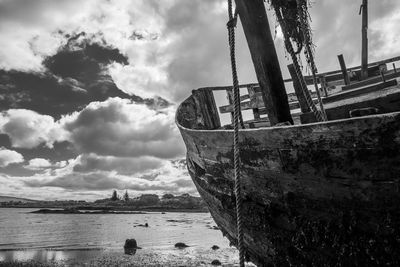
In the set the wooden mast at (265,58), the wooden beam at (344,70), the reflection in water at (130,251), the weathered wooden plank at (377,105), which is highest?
the wooden beam at (344,70)

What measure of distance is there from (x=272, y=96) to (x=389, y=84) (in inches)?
82.8

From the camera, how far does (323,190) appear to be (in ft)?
8.99

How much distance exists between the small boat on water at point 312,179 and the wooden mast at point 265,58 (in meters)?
0.01

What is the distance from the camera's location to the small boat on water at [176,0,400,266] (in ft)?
7.73

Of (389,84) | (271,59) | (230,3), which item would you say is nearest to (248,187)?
(271,59)

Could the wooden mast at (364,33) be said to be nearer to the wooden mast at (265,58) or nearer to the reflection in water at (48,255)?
the wooden mast at (265,58)

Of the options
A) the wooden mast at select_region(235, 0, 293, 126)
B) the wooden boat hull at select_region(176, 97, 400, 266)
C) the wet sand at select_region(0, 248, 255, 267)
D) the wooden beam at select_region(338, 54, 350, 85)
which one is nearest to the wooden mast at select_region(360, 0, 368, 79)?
the wooden beam at select_region(338, 54, 350, 85)

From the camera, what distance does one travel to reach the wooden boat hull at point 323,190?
2.34m

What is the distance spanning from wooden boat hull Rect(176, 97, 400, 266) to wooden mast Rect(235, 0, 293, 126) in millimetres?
1196

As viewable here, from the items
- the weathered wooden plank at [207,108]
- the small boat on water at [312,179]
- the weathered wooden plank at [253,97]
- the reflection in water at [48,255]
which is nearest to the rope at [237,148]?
the small boat on water at [312,179]

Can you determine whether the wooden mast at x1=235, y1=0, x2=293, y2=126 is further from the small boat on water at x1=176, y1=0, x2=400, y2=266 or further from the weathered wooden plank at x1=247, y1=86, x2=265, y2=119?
the weathered wooden plank at x1=247, y1=86, x2=265, y2=119

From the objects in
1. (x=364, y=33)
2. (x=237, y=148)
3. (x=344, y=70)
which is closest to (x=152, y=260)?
(x=344, y=70)

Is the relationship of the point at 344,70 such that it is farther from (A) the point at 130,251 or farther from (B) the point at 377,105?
(A) the point at 130,251

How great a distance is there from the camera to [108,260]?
20.9 metres
